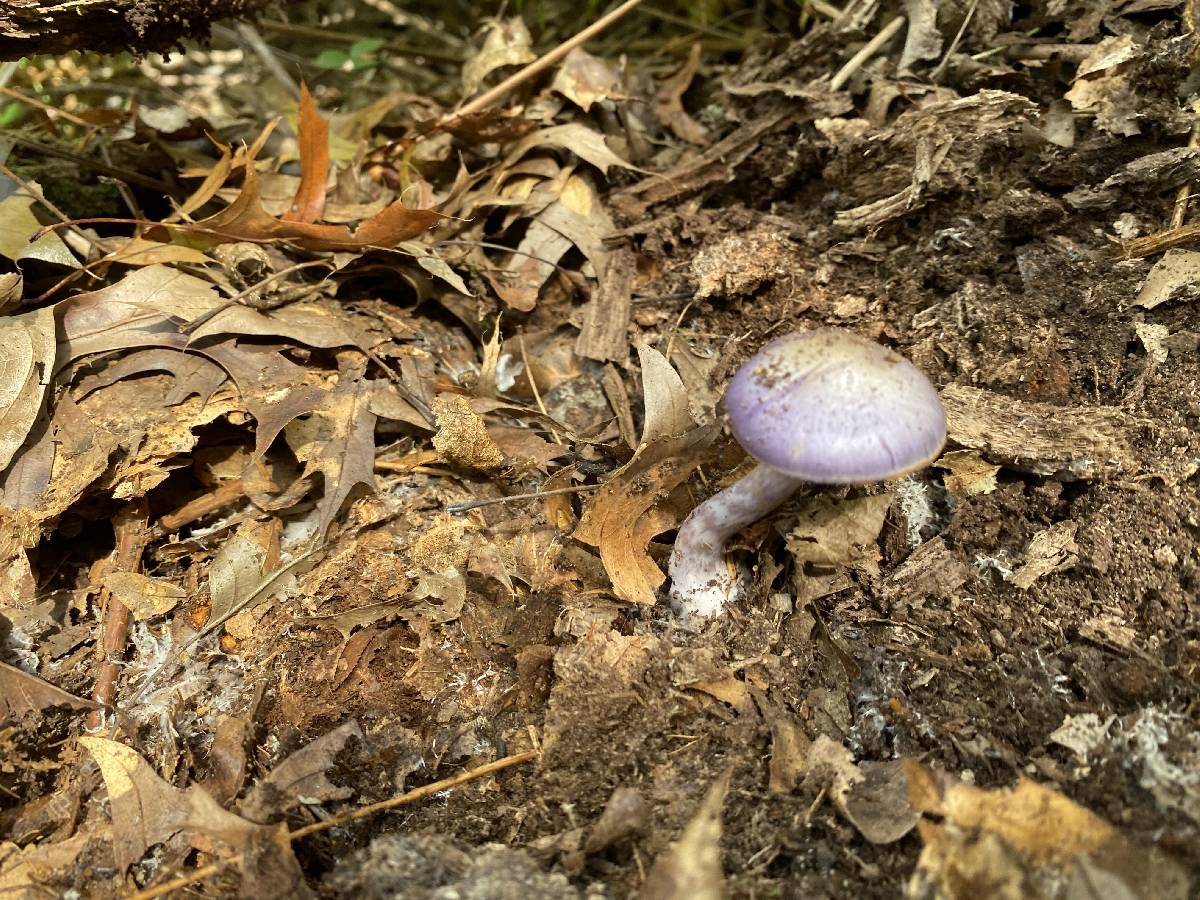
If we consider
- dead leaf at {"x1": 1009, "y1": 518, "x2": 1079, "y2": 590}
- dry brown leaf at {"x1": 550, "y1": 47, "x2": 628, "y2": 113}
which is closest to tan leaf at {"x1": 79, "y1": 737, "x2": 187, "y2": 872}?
dead leaf at {"x1": 1009, "y1": 518, "x2": 1079, "y2": 590}

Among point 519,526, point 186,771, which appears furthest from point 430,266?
point 186,771

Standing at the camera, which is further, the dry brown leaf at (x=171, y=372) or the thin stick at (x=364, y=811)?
the dry brown leaf at (x=171, y=372)

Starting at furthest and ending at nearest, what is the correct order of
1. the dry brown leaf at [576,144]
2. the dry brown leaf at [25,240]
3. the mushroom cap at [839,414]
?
the dry brown leaf at [576,144], the dry brown leaf at [25,240], the mushroom cap at [839,414]

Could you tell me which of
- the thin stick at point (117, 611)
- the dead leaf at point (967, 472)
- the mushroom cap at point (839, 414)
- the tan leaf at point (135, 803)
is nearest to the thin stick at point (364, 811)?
the tan leaf at point (135, 803)

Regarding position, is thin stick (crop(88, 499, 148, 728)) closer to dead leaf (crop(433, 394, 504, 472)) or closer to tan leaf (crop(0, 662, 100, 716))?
tan leaf (crop(0, 662, 100, 716))

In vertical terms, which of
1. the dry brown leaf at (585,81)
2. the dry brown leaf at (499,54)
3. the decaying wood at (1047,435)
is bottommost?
the decaying wood at (1047,435)

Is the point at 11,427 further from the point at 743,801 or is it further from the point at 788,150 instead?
the point at 788,150

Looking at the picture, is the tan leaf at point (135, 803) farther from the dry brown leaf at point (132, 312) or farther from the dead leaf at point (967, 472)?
the dead leaf at point (967, 472)
